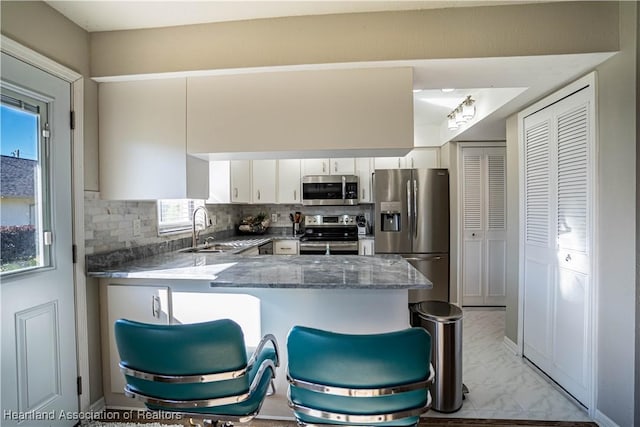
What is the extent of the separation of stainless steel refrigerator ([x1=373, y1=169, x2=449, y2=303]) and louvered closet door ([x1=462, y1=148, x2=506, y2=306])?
262 millimetres

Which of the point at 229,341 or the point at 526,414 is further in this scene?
the point at 526,414

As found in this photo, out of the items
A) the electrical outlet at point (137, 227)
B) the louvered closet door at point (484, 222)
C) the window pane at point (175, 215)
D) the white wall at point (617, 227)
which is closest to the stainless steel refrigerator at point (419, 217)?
the louvered closet door at point (484, 222)

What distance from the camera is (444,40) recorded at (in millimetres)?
1790

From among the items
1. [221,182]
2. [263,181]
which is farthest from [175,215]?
[263,181]

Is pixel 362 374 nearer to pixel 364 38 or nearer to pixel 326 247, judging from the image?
pixel 364 38

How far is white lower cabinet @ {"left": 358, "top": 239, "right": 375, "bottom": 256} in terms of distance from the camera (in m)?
4.15

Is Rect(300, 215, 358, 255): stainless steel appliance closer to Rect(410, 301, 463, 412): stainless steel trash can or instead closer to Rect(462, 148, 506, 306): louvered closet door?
Rect(462, 148, 506, 306): louvered closet door

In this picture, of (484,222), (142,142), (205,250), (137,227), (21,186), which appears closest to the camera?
(21,186)

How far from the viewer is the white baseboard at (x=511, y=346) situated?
109 inches

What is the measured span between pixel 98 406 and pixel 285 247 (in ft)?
8.31

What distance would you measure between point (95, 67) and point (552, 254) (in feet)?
11.3

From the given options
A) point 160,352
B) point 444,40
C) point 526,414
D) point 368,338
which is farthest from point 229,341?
point 526,414

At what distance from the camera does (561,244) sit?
7.27 ft

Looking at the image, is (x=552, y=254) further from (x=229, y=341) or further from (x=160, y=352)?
(x=160, y=352)
